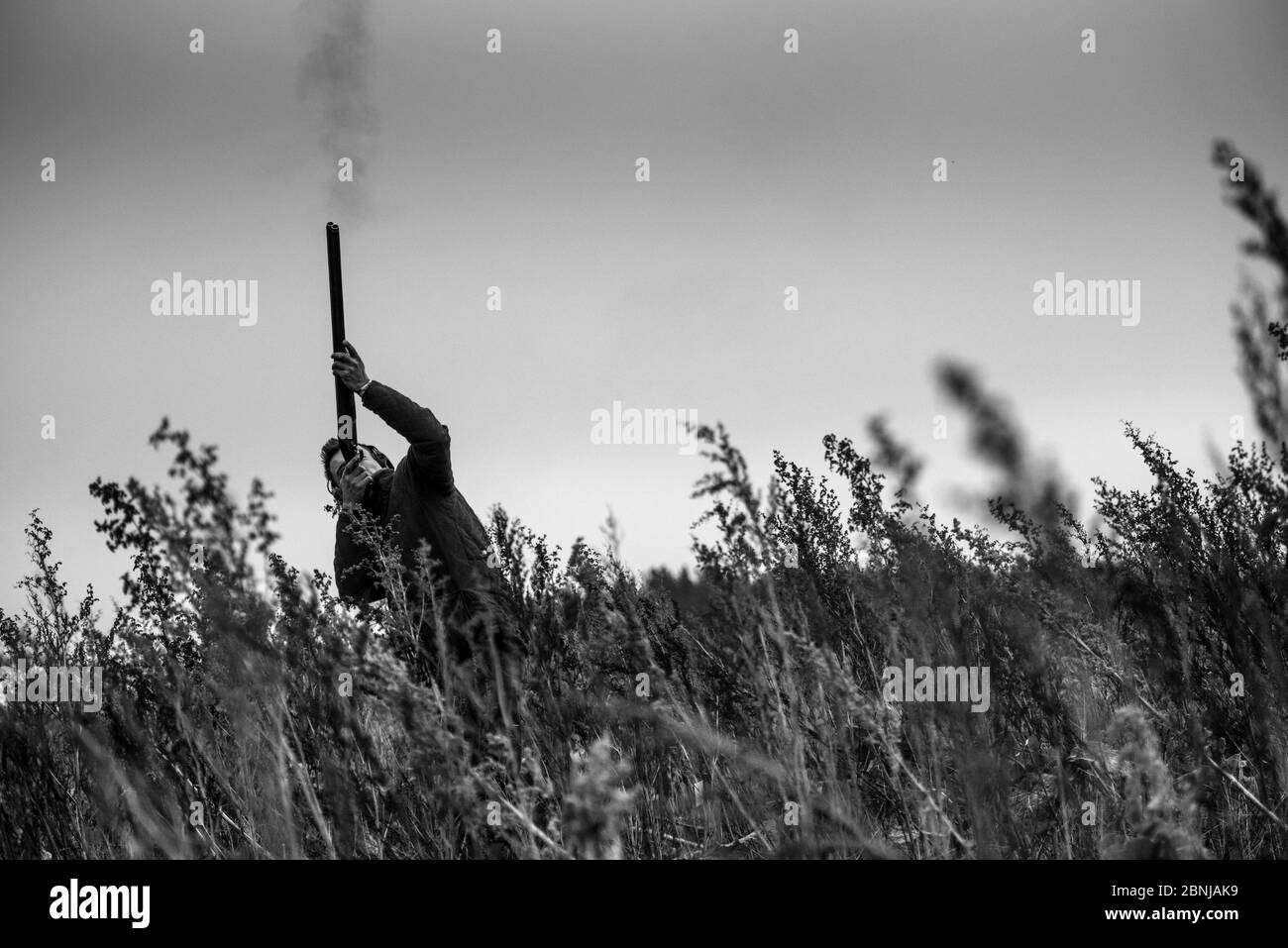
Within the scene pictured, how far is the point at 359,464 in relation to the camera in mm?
4551

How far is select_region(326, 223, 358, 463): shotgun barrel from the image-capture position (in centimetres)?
411

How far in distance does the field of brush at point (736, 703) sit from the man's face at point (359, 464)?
41.6 inches

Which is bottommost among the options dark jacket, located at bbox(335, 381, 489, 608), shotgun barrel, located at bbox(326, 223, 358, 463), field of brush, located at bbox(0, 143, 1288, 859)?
field of brush, located at bbox(0, 143, 1288, 859)

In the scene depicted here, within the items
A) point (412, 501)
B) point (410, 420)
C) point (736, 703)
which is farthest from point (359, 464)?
point (736, 703)

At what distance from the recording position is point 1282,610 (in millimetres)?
2912

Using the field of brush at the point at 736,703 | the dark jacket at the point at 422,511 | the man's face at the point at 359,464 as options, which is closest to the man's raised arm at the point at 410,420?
the dark jacket at the point at 422,511

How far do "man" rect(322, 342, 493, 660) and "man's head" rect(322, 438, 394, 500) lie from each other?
0.10ft

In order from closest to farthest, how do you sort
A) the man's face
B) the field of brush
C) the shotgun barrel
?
the field of brush < the shotgun barrel < the man's face

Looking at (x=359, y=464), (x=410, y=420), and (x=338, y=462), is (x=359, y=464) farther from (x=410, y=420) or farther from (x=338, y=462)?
(x=410, y=420)

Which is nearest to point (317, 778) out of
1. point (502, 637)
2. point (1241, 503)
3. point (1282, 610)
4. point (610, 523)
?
point (502, 637)

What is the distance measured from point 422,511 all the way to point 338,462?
0.59 metres

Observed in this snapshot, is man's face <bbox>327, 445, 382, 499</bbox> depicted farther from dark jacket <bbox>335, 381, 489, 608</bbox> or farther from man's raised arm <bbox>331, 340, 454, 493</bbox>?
man's raised arm <bbox>331, 340, 454, 493</bbox>

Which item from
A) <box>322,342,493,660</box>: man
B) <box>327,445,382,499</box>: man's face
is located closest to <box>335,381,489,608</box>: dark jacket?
<box>322,342,493,660</box>: man
